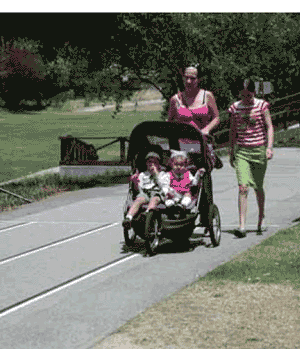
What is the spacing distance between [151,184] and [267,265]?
1818 millimetres

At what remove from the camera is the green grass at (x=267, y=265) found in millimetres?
7703

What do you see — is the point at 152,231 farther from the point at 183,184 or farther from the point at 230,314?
the point at 230,314

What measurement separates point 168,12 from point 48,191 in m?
5.89

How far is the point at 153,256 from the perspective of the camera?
9117mm

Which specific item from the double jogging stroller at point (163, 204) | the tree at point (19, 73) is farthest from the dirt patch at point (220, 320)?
the tree at point (19, 73)

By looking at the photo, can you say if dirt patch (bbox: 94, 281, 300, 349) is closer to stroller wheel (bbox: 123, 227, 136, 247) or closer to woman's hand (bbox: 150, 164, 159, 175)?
stroller wheel (bbox: 123, 227, 136, 247)

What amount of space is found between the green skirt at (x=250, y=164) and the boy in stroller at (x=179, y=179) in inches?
34.2

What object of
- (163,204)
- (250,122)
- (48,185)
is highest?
(250,122)

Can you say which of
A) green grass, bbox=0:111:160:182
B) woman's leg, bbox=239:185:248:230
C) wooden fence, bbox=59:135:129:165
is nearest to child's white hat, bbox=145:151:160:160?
woman's leg, bbox=239:185:248:230

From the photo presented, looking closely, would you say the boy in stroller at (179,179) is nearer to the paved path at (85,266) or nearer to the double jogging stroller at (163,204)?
the double jogging stroller at (163,204)

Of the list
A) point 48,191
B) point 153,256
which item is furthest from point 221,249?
point 48,191

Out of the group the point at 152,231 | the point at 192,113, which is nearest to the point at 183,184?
the point at 152,231

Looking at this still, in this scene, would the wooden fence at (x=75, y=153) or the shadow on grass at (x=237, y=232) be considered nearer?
the shadow on grass at (x=237, y=232)

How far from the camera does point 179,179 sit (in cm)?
927
